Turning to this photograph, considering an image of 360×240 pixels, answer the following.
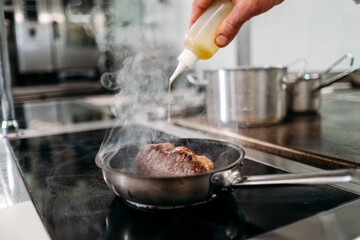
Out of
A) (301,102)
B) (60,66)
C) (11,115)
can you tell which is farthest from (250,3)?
(60,66)

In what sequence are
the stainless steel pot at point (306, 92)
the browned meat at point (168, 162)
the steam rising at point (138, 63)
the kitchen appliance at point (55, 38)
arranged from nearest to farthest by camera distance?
1. the browned meat at point (168, 162)
2. the stainless steel pot at point (306, 92)
3. the steam rising at point (138, 63)
4. the kitchen appliance at point (55, 38)

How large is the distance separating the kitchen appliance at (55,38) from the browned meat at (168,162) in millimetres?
3084

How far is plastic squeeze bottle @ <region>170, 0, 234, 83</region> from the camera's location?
2.42 feet

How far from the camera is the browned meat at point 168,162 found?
2.03 feet

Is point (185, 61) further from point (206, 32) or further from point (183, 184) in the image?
point (183, 184)

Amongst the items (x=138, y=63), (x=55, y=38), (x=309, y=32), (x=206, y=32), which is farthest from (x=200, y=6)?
(x=55, y=38)

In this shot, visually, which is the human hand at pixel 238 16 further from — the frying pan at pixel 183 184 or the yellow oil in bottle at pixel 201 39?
the frying pan at pixel 183 184

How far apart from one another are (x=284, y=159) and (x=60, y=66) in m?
3.13

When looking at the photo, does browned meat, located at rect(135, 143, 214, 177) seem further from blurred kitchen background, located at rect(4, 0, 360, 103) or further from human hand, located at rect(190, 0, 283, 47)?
blurred kitchen background, located at rect(4, 0, 360, 103)

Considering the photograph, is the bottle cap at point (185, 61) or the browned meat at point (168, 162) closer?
the browned meat at point (168, 162)

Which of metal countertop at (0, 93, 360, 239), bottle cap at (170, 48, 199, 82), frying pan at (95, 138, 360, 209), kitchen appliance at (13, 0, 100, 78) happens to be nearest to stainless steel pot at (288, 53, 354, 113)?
metal countertop at (0, 93, 360, 239)

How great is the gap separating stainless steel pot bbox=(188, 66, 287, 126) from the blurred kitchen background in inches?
46.3

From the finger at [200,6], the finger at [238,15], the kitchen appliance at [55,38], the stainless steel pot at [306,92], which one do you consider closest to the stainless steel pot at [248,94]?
the stainless steel pot at [306,92]

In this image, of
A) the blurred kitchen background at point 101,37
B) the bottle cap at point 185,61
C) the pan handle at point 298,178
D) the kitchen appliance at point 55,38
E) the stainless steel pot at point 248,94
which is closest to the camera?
the pan handle at point 298,178
